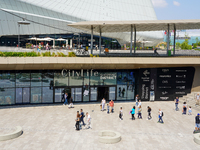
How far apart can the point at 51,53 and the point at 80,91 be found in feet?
17.9

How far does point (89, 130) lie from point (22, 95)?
35.2ft

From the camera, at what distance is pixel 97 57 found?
2658cm

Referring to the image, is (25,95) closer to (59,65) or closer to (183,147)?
(59,65)

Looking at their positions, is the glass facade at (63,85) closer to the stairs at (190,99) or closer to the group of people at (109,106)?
the group of people at (109,106)

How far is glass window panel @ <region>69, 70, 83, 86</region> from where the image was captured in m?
27.7

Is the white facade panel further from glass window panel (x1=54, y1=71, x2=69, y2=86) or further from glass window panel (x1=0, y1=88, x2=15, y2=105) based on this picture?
glass window panel (x1=0, y1=88, x2=15, y2=105)

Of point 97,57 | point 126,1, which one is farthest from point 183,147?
point 126,1

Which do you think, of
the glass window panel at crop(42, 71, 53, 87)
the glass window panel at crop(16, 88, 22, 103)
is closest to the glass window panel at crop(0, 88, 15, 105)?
the glass window panel at crop(16, 88, 22, 103)

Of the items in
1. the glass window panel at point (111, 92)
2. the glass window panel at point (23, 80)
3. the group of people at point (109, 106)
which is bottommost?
the group of people at point (109, 106)

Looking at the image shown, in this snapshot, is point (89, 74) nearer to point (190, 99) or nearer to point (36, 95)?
point (36, 95)

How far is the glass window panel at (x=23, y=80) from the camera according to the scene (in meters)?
26.0

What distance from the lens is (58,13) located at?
158ft

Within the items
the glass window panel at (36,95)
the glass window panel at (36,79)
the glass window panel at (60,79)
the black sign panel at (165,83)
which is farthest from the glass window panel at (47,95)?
the black sign panel at (165,83)

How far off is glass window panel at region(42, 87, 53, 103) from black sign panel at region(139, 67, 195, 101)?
1036 cm
